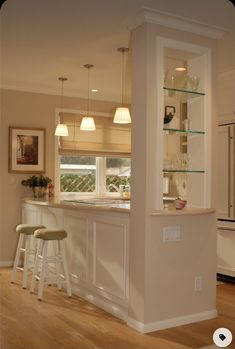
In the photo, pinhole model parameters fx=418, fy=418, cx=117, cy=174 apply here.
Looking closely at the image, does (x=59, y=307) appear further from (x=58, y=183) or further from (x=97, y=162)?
(x=97, y=162)

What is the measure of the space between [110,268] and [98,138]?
3.25 m

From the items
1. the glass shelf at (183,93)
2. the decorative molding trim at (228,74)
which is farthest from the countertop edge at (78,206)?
the decorative molding trim at (228,74)

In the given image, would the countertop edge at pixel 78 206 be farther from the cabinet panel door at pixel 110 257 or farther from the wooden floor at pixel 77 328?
the wooden floor at pixel 77 328

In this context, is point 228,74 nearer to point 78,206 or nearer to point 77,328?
point 78,206

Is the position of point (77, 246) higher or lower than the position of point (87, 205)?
lower

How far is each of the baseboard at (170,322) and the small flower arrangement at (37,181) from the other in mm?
2937

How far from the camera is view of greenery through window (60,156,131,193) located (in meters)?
6.64

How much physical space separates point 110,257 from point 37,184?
2.45 meters

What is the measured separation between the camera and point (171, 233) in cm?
358

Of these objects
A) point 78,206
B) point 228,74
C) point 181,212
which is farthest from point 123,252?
point 228,74

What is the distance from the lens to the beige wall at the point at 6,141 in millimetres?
6051

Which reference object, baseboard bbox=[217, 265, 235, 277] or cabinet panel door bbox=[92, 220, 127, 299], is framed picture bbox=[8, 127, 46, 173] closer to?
cabinet panel door bbox=[92, 220, 127, 299]

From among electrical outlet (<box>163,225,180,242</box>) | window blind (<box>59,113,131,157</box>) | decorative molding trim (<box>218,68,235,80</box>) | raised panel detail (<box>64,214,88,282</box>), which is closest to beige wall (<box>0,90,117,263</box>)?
window blind (<box>59,113,131,157</box>)

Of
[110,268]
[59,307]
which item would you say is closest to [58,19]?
[110,268]
